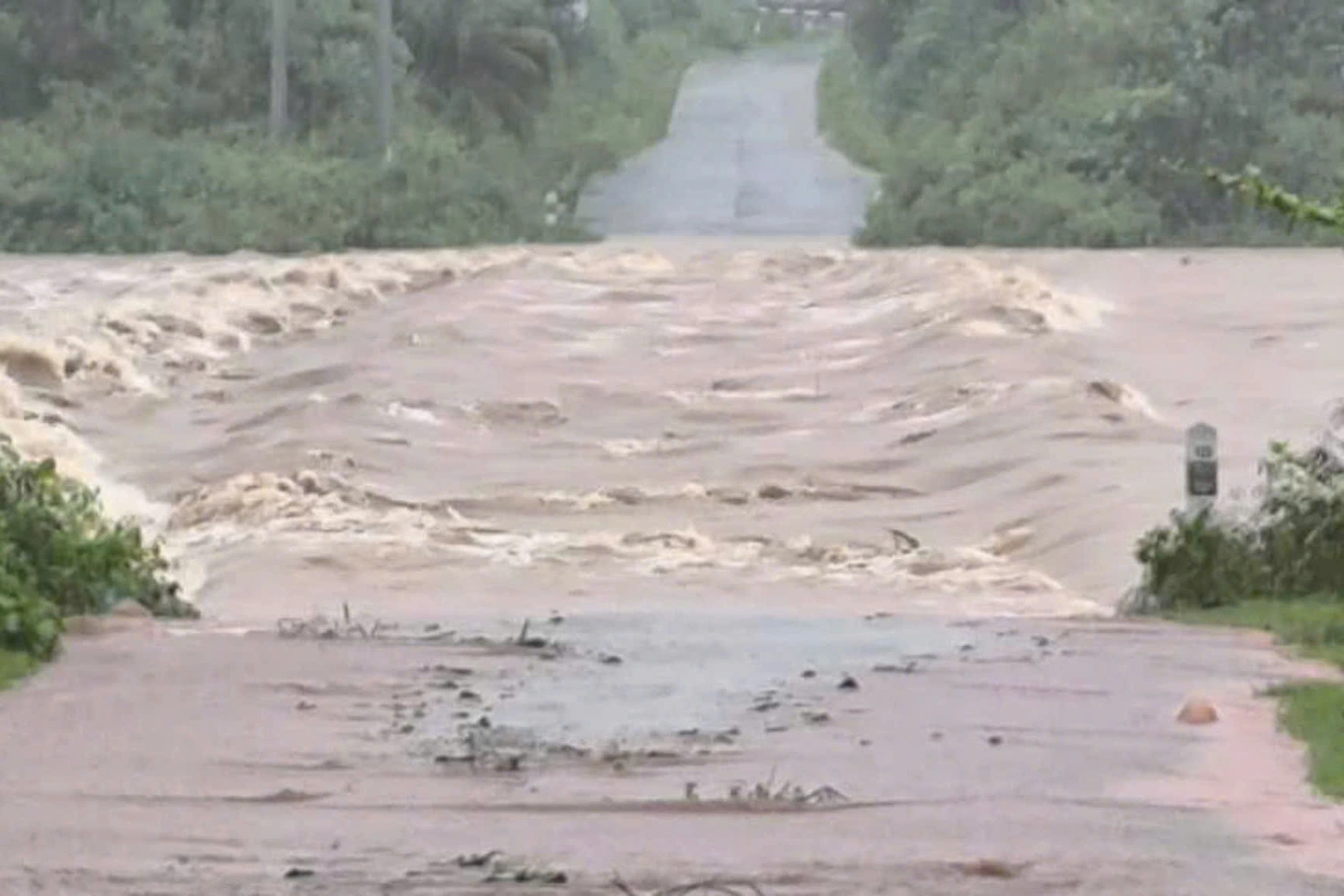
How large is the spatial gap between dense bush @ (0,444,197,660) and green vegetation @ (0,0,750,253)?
106 ft

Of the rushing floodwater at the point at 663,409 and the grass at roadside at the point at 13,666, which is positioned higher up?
the grass at roadside at the point at 13,666

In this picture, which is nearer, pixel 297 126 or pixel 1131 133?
pixel 1131 133

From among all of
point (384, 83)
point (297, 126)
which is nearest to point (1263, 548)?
point (384, 83)

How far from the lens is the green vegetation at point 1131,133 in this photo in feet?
156

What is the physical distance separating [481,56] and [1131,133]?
542 inches

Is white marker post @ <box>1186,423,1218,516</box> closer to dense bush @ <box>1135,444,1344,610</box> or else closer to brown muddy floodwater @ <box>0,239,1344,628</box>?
dense bush @ <box>1135,444,1344,610</box>

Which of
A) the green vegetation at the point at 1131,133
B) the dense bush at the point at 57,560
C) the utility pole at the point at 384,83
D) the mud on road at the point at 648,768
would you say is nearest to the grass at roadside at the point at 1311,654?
the mud on road at the point at 648,768

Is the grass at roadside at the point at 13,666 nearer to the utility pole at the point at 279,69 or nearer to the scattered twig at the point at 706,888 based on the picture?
the scattered twig at the point at 706,888

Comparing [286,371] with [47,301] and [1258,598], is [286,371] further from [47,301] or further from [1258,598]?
[1258,598]


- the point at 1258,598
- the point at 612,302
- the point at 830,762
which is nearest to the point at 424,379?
the point at 612,302

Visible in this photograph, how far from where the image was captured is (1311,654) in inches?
475

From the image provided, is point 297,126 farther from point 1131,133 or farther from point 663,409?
point 663,409

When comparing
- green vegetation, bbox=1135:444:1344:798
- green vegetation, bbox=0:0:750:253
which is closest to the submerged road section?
Answer: green vegetation, bbox=0:0:750:253

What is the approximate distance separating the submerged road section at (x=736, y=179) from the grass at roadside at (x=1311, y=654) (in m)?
34.9
